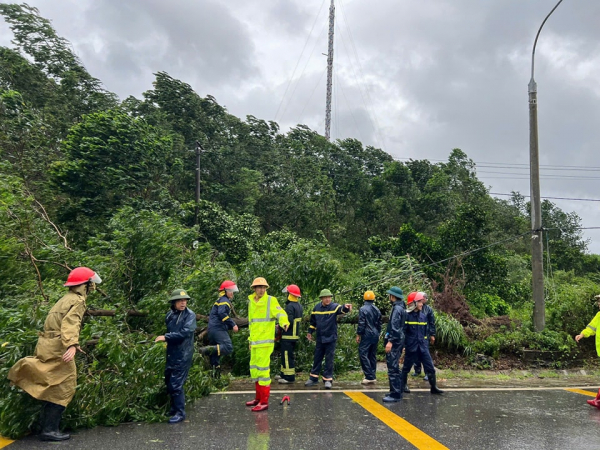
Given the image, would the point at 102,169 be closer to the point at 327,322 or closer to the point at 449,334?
the point at 327,322

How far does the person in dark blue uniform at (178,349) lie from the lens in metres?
5.52

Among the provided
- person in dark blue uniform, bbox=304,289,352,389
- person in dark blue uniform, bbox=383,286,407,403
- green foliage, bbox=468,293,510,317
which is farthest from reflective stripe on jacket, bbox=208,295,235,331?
green foliage, bbox=468,293,510,317

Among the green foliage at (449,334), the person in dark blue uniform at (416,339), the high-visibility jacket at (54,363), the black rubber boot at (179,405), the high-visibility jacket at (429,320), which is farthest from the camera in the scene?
the green foliage at (449,334)

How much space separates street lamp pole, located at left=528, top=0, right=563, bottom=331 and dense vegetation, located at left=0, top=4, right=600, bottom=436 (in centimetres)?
60

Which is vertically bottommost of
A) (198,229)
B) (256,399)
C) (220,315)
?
(256,399)

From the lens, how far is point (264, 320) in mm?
6164

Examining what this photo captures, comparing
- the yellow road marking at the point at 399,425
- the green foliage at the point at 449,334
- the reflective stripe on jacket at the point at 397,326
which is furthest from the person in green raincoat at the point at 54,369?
the green foliage at the point at 449,334

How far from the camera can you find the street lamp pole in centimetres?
1002

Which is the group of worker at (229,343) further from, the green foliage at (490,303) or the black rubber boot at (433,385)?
the green foliage at (490,303)

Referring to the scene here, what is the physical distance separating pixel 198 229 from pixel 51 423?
9133 mm

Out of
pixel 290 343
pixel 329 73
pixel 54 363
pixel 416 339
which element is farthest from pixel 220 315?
pixel 329 73

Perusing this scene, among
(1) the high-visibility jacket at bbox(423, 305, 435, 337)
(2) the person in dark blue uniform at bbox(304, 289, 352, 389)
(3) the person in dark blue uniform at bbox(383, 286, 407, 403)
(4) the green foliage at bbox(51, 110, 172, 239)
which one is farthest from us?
(4) the green foliage at bbox(51, 110, 172, 239)

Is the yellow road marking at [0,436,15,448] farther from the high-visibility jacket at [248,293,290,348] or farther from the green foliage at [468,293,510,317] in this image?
the green foliage at [468,293,510,317]

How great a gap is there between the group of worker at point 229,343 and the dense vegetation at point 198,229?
306 millimetres
